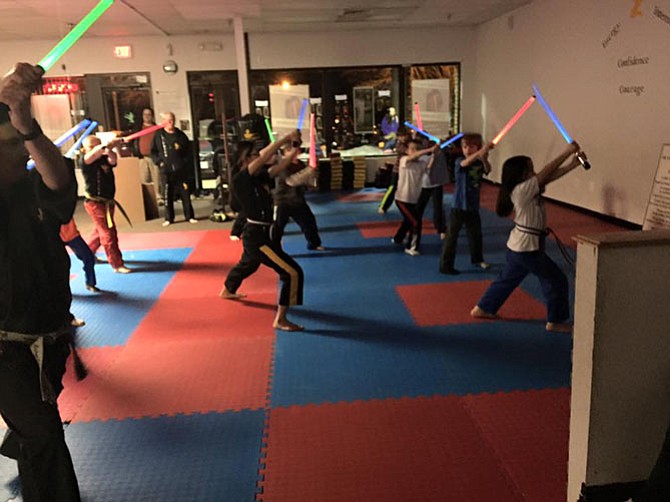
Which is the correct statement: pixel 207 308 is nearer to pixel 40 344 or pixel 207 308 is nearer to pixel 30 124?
pixel 40 344

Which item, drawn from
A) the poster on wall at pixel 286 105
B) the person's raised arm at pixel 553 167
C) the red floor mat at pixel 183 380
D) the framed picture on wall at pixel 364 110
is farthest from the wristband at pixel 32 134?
the framed picture on wall at pixel 364 110

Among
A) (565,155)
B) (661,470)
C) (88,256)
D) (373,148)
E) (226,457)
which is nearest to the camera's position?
(661,470)

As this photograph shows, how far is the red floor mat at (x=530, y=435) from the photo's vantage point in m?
2.68

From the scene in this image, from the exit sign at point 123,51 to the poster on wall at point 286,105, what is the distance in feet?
10.7

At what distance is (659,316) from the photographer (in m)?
2.03

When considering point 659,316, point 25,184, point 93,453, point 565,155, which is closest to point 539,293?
point 565,155

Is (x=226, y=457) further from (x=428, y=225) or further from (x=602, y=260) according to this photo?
(x=428, y=225)

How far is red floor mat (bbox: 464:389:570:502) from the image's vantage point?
8.78 feet

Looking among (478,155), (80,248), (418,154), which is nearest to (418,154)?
(418,154)

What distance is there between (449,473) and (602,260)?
4.66ft

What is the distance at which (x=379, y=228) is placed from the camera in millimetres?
8703

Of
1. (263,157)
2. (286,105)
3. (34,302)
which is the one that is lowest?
(34,302)

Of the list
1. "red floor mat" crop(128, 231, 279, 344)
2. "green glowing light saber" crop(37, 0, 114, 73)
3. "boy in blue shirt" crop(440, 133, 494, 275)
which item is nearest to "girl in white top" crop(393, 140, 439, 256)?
"boy in blue shirt" crop(440, 133, 494, 275)

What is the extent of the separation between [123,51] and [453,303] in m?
10.6
